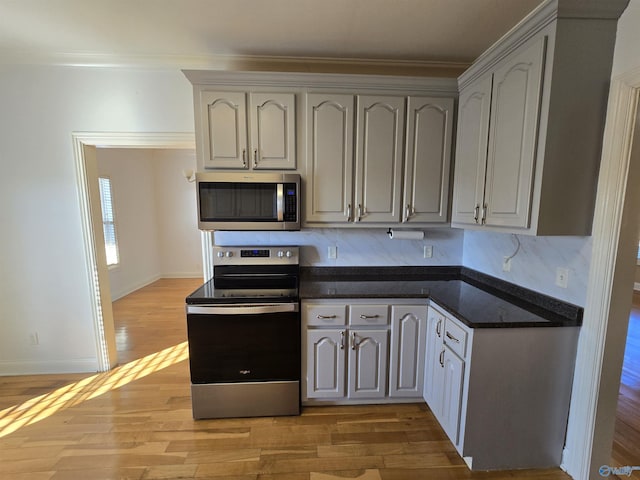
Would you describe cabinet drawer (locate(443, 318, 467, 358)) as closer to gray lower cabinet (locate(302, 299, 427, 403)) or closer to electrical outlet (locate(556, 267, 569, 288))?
gray lower cabinet (locate(302, 299, 427, 403))

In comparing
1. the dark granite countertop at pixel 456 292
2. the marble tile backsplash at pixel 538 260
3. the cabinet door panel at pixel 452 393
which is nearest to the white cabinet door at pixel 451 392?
the cabinet door panel at pixel 452 393

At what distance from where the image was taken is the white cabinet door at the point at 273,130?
78.6 inches

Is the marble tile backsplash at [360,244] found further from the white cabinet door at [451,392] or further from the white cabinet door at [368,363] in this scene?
the white cabinet door at [451,392]

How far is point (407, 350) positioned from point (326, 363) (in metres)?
0.59

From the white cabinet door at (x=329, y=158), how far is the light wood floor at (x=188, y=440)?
4.86 ft

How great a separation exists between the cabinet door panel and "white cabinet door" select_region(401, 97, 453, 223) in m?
1.02

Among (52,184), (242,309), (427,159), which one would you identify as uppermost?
(427,159)

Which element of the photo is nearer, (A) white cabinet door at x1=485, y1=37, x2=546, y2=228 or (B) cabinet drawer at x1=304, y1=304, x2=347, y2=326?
(A) white cabinet door at x1=485, y1=37, x2=546, y2=228

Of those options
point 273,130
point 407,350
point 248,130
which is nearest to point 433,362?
point 407,350

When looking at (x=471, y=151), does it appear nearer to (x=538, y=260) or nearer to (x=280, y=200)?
(x=538, y=260)

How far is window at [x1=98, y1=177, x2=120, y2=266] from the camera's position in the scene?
4430 millimetres

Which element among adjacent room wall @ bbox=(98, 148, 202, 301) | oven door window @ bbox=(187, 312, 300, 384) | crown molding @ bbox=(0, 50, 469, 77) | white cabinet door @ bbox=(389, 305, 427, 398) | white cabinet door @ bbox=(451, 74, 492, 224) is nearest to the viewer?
white cabinet door @ bbox=(451, 74, 492, 224)

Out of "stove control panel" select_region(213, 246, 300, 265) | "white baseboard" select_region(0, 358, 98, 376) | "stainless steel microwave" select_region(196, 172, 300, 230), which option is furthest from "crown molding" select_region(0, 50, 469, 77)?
"white baseboard" select_region(0, 358, 98, 376)

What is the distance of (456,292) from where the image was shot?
2016 millimetres
